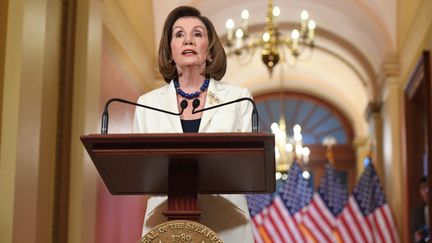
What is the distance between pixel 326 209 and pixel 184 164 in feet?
25.6

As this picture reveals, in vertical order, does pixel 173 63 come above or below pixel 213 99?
above

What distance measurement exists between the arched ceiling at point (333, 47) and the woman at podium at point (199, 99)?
6.91 m

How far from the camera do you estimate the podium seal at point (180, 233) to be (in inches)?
120

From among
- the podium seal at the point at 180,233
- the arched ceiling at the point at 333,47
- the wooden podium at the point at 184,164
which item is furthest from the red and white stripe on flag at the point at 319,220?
the podium seal at the point at 180,233

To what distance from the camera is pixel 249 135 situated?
2.93m

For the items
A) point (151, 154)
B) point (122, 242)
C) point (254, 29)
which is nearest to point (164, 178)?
point (151, 154)

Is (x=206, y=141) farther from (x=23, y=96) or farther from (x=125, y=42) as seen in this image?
(x=125, y=42)

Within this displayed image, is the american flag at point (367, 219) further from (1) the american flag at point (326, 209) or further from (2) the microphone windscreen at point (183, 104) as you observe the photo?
(2) the microphone windscreen at point (183, 104)

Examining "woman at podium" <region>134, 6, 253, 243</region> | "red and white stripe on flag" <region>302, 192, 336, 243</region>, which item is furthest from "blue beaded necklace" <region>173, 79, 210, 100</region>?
"red and white stripe on flag" <region>302, 192, 336, 243</region>

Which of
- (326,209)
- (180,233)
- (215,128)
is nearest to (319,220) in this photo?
(326,209)

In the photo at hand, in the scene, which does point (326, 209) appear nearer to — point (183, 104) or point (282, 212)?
point (282, 212)

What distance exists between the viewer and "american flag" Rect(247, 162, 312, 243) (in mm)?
10344

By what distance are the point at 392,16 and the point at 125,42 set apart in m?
4.28

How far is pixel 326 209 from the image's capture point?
35.4ft
